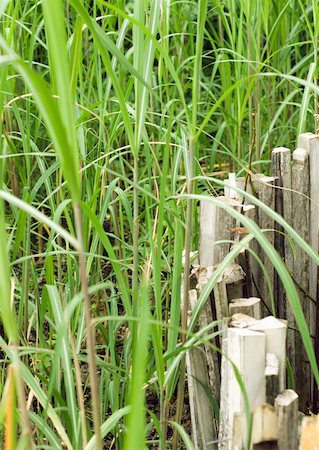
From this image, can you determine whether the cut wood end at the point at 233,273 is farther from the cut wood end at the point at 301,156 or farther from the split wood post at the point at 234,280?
the cut wood end at the point at 301,156

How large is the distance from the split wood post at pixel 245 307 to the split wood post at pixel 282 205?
289 mm

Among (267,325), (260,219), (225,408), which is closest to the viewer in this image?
(267,325)

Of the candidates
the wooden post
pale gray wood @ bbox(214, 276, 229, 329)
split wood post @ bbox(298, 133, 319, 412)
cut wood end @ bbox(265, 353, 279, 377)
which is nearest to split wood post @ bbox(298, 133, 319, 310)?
split wood post @ bbox(298, 133, 319, 412)

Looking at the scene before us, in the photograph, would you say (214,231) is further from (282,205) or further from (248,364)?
(248,364)

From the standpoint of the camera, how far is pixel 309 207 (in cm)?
196

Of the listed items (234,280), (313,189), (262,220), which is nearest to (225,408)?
(234,280)

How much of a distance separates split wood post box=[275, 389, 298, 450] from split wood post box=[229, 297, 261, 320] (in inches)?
9.2

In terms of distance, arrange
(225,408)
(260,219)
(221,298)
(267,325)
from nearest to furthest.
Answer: (267,325) → (225,408) → (221,298) → (260,219)

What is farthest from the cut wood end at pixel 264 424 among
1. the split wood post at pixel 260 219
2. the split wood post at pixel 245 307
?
the split wood post at pixel 260 219


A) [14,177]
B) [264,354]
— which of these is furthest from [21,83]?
[264,354]

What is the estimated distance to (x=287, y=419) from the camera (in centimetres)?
138

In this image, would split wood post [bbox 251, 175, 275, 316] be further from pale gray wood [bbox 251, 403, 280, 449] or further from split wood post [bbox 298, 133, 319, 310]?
pale gray wood [bbox 251, 403, 280, 449]

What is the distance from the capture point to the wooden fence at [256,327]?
54.5 inches

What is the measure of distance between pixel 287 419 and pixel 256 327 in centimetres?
15
